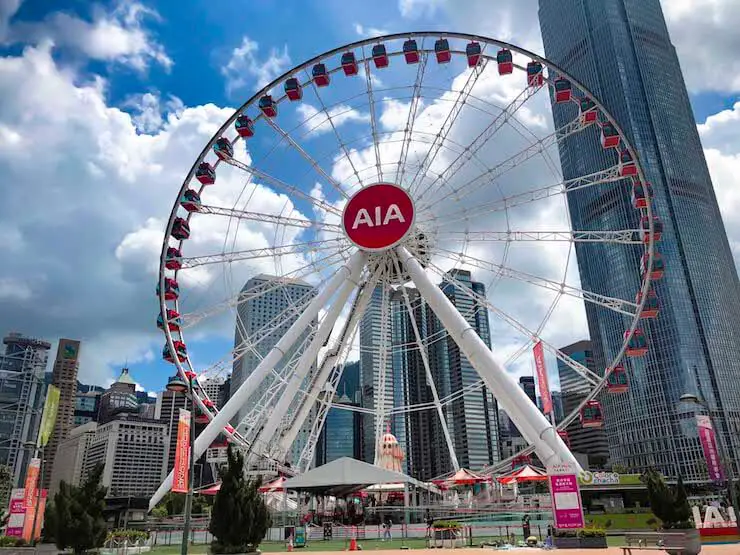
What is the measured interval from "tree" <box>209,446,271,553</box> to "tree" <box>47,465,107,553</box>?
444 cm

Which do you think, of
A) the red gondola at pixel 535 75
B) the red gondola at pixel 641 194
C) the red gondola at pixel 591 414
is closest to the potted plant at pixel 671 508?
the red gondola at pixel 591 414

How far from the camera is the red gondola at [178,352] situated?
33.3 m

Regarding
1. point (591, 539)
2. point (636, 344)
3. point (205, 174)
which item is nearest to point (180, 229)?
point (205, 174)

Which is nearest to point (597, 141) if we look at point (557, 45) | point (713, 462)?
point (557, 45)

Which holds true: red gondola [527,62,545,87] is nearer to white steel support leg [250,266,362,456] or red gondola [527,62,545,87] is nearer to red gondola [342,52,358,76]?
red gondola [342,52,358,76]

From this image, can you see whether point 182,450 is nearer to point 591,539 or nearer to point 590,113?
point 591,539

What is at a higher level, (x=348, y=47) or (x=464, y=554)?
(x=348, y=47)

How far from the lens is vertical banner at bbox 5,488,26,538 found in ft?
102

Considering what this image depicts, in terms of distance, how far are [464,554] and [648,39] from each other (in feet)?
482

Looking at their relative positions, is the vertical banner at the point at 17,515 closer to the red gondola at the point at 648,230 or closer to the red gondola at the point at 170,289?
the red gondola at the point at 170,289

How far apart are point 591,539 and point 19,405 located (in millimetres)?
132568

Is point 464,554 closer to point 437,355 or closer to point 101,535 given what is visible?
point 101,535

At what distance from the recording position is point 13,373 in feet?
431

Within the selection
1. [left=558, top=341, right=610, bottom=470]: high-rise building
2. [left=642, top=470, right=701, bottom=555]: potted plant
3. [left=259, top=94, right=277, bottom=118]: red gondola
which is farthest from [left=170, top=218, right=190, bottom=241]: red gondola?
[left=558, top=341, right=610, bottom=470]: high-rise building
